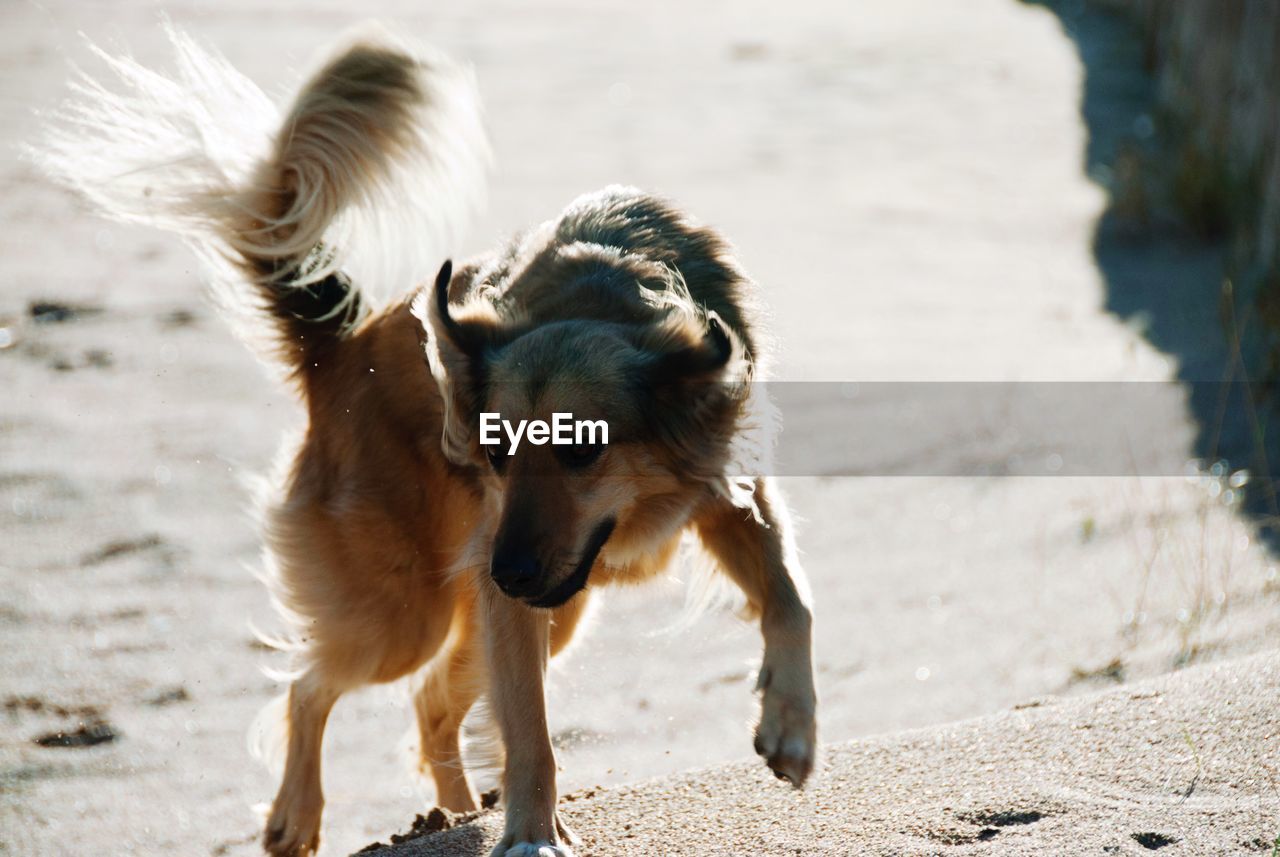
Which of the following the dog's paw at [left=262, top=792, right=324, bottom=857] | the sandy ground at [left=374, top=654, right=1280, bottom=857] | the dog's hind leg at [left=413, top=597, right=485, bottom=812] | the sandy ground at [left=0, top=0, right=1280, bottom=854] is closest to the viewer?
the sandy ground at [left=374, top=654, right=1280, bottom=857]

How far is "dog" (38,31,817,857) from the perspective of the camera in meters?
3.66

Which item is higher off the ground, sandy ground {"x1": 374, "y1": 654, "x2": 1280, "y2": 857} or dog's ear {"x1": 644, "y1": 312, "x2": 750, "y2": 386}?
dog's ear {"x1": 644, "y1": 312, "x2": 750, "y2": 386}

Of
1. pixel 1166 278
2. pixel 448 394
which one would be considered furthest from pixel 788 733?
pixel 1166 278

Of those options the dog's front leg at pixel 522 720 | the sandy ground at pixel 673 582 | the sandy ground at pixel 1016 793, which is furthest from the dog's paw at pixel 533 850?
the sandy ground at pixel 673 582

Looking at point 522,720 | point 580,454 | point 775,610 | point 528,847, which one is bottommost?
point 528,847

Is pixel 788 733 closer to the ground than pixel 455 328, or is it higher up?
closer to the ground

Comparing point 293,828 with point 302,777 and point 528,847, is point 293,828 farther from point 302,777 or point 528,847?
point 528,847

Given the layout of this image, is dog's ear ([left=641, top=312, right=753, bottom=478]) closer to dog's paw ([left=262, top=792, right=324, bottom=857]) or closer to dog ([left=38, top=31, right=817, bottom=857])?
dog ([left=38, top=31, right=817, bottom=857])

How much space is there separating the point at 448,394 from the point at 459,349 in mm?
171

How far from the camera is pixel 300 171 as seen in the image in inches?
182

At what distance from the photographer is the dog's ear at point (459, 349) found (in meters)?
3.75

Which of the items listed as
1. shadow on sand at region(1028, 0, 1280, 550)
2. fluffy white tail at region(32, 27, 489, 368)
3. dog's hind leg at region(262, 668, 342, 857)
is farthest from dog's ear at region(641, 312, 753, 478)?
shadow on sand at region(1028, 0, 1280, 550)

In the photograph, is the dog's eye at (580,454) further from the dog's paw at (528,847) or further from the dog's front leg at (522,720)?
the dog's paw at (528,847)

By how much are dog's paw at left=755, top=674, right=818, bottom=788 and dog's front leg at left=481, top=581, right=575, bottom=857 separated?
0.57 metres
